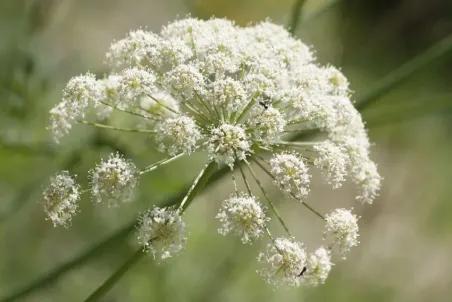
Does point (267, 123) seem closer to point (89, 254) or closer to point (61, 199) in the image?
point (61, 199)

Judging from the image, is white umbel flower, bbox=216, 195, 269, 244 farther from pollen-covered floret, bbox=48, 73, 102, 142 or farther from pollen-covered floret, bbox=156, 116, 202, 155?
pollen-covered floret, bbox=48, 73, 102, 142

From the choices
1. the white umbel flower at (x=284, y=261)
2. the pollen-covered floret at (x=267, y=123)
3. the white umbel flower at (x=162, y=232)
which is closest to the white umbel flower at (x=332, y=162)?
the pollen-covered floret at (x=267, y=123)

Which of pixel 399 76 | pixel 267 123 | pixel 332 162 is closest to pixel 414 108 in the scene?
pixel 399 76

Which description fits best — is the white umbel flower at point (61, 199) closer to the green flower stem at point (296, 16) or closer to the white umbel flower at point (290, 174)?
the white umbel flower at point (290, 174)

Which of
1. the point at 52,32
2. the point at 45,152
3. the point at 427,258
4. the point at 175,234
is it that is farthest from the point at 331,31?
the point at 175,234

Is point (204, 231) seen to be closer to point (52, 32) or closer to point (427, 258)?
point (52, 32)
